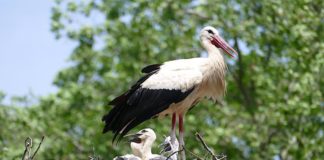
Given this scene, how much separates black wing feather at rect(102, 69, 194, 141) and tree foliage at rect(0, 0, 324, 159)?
18.8 ft

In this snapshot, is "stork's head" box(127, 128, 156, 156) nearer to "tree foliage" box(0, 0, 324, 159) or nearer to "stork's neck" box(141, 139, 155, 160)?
"stork's neck" box(141, 139, 155, 160)

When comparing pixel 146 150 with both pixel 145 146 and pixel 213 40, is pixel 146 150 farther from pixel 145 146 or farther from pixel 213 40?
pixel 213 40

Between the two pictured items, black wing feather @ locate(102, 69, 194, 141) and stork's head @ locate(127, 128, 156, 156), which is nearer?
stork's head @ locate(127, 128, 156, 156)

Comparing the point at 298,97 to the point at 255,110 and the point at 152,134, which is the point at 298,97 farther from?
the point at 152,134

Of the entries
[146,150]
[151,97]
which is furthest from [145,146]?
[151,97]

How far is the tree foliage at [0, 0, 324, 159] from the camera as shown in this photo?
18.0 meters

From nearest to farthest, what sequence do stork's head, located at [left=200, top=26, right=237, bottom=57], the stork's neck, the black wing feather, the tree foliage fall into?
the stork's neck, the black wing feather, stork's head, located at [left=200, top=26, right=237, bottom=57], the tree foliage

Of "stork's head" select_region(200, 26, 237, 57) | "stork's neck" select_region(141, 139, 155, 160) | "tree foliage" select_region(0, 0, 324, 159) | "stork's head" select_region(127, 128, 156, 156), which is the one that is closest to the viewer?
"stork's neck" select_region(141, 139, 155, 160)

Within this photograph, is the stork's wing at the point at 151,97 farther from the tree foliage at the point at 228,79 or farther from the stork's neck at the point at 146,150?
the tree foliage at the point at 228,79

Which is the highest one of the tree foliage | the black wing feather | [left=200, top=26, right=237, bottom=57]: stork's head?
the tree foliage

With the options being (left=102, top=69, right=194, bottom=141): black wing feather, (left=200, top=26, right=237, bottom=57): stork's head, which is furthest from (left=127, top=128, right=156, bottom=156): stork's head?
(left=200, top=26, right=237, bottom=57): stork's head

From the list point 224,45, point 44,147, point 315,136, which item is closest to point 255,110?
point 315,136

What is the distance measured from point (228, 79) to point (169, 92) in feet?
31.6

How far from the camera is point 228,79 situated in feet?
69.2
